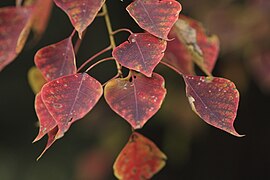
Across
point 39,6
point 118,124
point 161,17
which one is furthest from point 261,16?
point 161,17

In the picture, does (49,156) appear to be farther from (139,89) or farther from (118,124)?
(139,89)

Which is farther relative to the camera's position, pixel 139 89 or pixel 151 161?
pixel 151 161

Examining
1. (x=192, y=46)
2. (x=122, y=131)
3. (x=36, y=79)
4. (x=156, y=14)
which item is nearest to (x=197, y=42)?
(x=192, y=46)

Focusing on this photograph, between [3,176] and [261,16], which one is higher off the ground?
[261,16]

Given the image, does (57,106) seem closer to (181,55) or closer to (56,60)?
(56,60)

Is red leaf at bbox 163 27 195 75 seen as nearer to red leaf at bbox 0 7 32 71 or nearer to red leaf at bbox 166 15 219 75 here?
red leaf at bbox 166 15 219 75

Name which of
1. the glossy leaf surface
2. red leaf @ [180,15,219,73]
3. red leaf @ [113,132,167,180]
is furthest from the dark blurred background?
red leaf @ [113,132,167,180]
